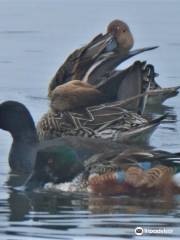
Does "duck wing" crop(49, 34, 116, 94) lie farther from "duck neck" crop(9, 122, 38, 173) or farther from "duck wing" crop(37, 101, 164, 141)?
"duck neck" crop(9, 122, 38, 173)

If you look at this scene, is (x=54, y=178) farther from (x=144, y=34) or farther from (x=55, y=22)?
(x=55, y=22)

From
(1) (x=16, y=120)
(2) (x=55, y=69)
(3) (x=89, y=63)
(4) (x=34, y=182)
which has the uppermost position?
(1) (x=16, y=120)

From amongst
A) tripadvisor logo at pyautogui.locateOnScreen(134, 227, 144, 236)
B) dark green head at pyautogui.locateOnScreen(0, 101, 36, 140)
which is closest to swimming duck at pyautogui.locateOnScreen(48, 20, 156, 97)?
dark green head at pyautogui.locateOnScreen(0, 101, 36, 140)

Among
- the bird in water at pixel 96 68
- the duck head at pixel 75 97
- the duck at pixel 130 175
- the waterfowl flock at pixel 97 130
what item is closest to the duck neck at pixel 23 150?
the waterfowl flock at pixel 97 130

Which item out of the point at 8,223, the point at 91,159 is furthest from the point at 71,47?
the point at 8,223

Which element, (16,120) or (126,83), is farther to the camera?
(126,83)

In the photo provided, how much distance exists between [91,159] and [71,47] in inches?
387

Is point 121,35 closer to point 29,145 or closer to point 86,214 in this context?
point 29,145

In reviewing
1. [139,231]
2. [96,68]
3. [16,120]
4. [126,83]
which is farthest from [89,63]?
[139,231]

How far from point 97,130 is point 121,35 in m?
4.33

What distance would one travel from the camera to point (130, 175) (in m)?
11.6

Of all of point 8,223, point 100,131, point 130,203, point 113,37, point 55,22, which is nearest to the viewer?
point 8,223

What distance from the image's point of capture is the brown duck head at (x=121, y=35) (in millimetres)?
18391

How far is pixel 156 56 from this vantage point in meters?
21.0
